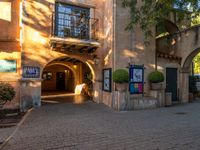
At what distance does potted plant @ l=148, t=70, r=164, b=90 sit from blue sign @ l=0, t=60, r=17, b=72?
7.67 metres

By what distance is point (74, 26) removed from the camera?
12352 mm

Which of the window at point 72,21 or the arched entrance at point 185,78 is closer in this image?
the window at point 72,21

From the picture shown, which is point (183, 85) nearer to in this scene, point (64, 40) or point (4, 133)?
point (64, 40)

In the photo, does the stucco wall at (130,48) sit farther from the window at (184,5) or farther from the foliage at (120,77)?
the window at (184,5)

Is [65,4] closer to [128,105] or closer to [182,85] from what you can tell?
[128,105]

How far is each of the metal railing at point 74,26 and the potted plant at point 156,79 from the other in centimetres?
412

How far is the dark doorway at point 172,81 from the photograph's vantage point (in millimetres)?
13656

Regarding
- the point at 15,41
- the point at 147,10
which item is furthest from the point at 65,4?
the point at 147,10

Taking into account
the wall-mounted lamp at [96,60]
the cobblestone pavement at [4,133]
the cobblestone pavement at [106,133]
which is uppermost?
the wall-mounted lamp at [96,60]

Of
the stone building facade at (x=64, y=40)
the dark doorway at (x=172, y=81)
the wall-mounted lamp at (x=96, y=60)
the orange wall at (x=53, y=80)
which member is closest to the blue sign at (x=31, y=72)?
the stone building facade at (x=64, y=40)

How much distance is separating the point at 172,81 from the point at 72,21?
298 inches

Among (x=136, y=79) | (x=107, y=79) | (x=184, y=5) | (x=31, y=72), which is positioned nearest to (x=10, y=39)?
(x=31, y=72)

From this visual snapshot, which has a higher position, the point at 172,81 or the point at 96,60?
the point at 96,60

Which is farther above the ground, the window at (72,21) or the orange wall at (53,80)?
the window at (72,21)
